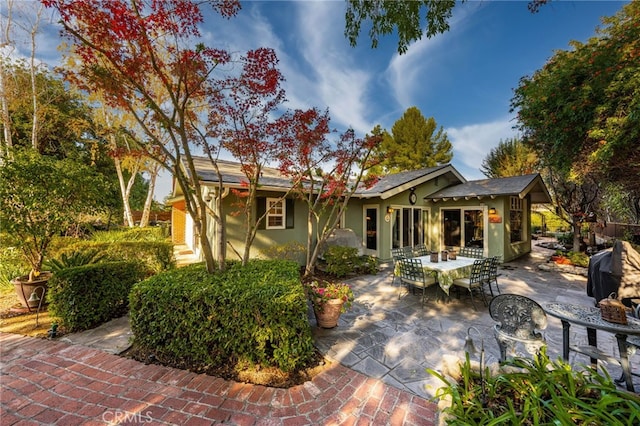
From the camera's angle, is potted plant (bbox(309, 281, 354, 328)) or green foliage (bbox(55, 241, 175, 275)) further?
green foliage (bbox(55, 241, 175, 275))

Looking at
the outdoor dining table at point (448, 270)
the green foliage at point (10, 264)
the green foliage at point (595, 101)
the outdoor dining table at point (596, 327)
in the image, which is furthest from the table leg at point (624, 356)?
the green foliage at point (10, 264)

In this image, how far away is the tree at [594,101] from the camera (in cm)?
472

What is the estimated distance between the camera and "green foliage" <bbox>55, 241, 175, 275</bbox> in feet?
21.1

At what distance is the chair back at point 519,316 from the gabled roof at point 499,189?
25.4ft

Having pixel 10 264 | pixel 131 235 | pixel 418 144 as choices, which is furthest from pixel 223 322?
pixel 418 144

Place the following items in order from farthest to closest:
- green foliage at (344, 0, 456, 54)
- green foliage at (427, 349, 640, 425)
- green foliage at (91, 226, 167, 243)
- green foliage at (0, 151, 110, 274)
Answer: green foliage at (91, 226, 167, 243)
green foliage at (0, 151, 110, 274)
green foliage at (344, 0, 456, 54)
green foliage at (427, 349, 640, 425)

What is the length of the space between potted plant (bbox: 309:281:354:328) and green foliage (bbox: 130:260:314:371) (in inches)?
32.1

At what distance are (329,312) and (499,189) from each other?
354 inches

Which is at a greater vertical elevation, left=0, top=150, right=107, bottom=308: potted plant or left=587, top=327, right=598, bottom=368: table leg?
left=0, top=150, right=107, bottom=308: potted plant

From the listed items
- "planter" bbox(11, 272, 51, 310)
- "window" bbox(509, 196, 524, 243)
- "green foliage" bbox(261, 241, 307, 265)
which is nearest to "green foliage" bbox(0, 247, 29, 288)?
"planter" bbox(11, 272, 51, 310)

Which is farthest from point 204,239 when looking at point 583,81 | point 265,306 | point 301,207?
point 583,81

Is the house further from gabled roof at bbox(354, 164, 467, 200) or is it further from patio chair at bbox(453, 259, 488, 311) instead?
patio chair at bbox(453, 259, 488, 311)

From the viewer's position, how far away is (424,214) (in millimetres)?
11477

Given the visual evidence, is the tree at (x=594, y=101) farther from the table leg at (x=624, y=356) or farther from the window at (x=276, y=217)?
the window at (x=276, y=217)
